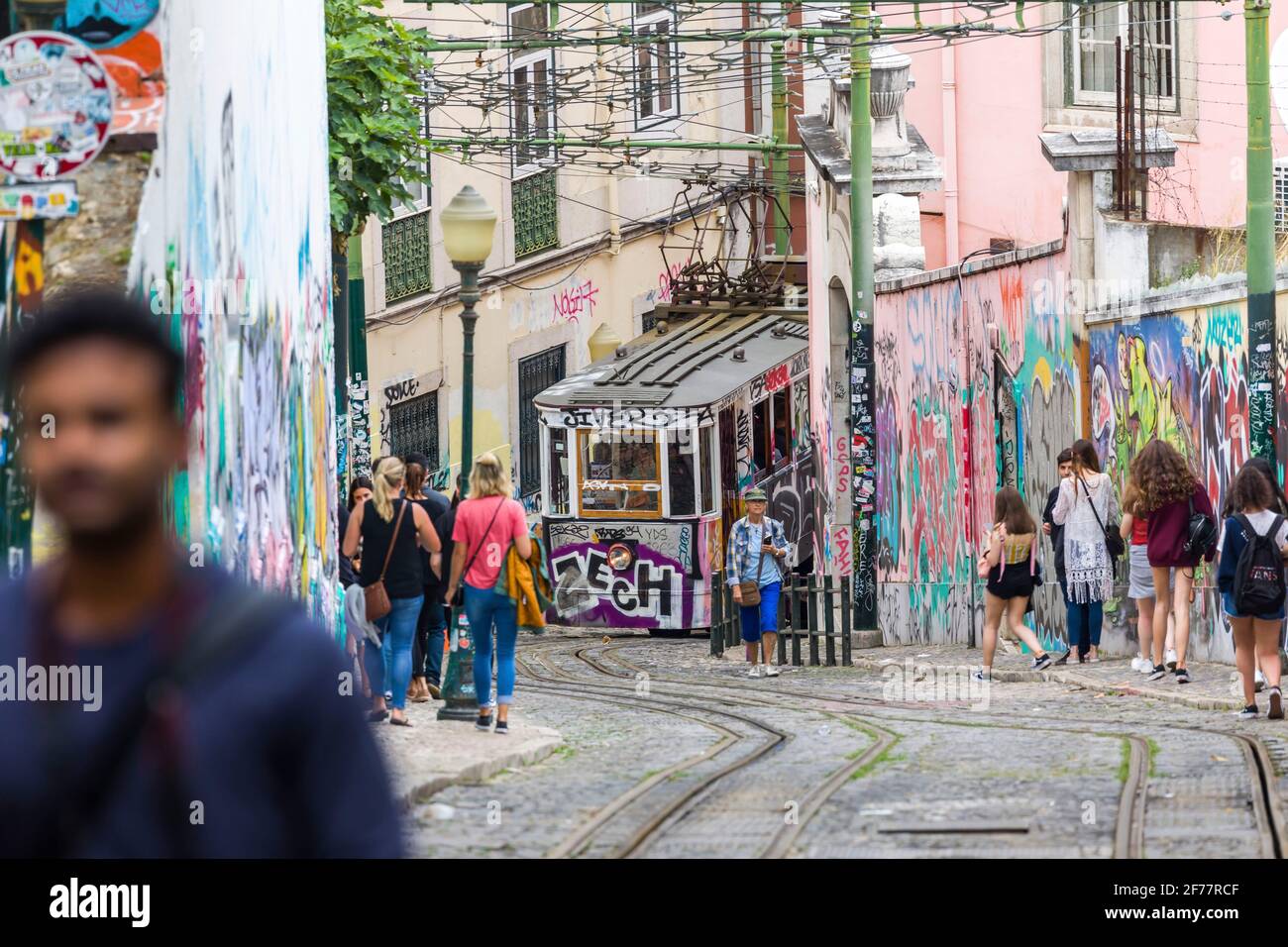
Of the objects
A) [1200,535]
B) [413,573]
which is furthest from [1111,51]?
[413,573]

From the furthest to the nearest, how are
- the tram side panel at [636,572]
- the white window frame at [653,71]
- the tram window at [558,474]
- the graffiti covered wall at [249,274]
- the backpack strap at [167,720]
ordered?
the white window frame at [653,71]
the tram window at [558,474]
the tram side panel at [636,572]
the graffiti covered wall at [249,274]
the backpack strap at [167,720]

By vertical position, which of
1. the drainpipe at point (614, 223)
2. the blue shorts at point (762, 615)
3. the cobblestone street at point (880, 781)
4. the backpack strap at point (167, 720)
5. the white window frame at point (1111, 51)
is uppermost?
the white window frame at point (1111, 51)

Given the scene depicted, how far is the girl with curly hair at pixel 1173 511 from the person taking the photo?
15680 mm

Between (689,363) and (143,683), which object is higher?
(689,363)

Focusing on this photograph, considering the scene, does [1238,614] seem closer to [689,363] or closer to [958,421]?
[958,421]

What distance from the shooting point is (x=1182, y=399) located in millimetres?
18625

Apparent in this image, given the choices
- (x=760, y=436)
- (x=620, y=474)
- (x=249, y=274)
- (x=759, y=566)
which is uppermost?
(x=249, y=274)

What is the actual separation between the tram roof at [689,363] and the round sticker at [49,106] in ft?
55.7

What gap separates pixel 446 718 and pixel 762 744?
1.86m

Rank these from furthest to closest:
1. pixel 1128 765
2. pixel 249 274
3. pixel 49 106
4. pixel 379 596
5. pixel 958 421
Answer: pixel 958 421
pixel 379 596
pixel 1128 765
pixel 249 274
pixel 49 106

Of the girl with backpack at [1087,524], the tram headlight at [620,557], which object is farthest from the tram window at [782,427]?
the girl with backpack at [1087,524]

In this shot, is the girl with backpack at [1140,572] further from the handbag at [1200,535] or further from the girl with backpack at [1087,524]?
the girl with backpack at [1087,524]

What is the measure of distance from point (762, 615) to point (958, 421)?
4.37m
